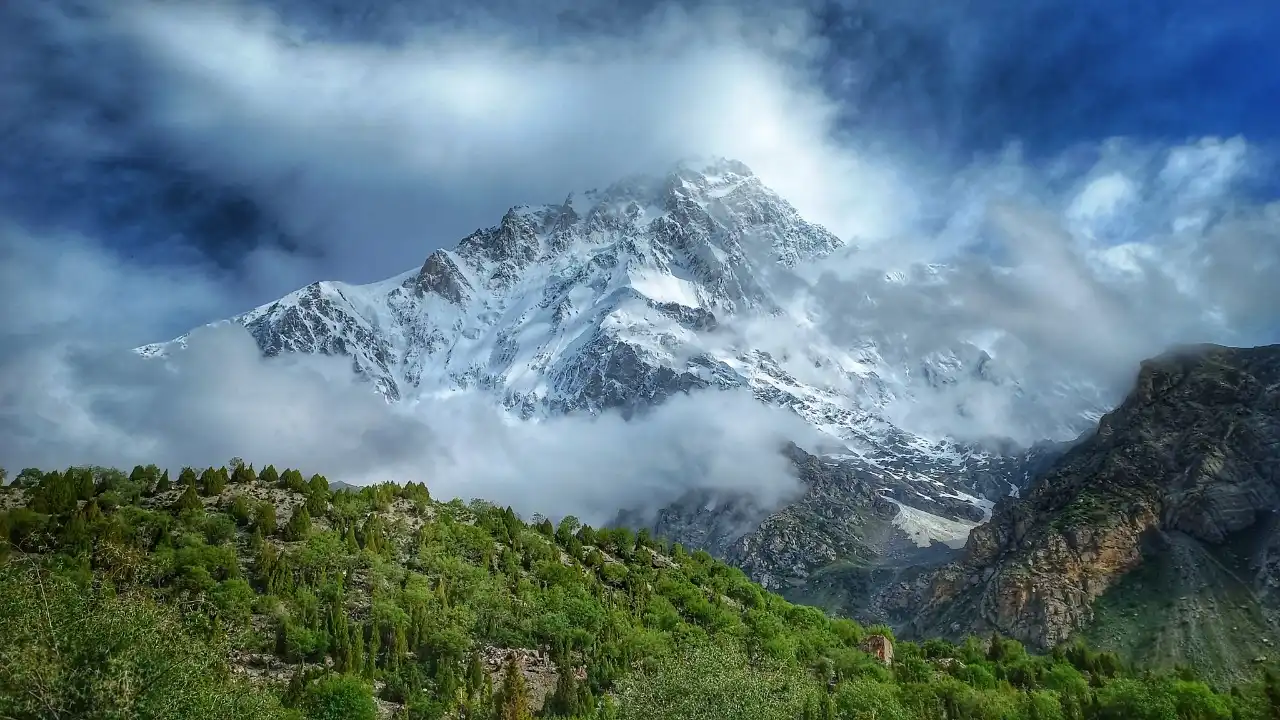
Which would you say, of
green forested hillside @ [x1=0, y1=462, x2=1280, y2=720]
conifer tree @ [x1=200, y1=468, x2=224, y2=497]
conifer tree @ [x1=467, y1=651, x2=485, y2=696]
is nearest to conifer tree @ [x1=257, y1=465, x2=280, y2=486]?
green forested hillside @ [x1=0, y1=462, x2=1280, y2=720]

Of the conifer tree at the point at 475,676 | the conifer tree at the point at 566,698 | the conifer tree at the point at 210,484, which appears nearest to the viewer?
the conifer tree at the point at 475,676

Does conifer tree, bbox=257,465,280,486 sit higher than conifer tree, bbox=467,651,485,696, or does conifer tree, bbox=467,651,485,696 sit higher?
conifer tree, bbox=257,465,280,486

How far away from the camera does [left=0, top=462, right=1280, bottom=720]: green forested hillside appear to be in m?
46.0

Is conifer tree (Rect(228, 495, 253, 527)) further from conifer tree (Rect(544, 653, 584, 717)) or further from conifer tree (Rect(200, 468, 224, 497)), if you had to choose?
conifer tree (Rect(544, 653, 584, 717))

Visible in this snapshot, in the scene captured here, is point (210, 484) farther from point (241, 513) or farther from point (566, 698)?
point (566, 698)

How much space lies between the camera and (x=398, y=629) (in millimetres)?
85062

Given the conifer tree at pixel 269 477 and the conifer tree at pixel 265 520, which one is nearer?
the conifer tree at pixel 265 520

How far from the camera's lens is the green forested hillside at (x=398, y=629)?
46031 millimetres

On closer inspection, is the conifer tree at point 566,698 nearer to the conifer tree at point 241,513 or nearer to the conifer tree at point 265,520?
the conifer tree at point 265,520

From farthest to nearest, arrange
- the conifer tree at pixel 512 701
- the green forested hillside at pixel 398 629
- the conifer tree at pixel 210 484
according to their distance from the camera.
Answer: the conifer tree at pixel 210 484
the conifer tree at pixel 512 701
the green forested hillside at pixel 398 629

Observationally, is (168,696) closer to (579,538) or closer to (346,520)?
(346,520)

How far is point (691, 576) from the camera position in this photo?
444 feet

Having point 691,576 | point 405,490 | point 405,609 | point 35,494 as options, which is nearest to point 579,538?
point 691,576

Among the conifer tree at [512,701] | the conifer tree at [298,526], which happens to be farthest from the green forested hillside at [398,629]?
the conifer tree at [512,701]
